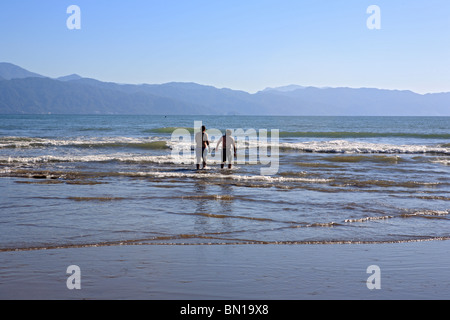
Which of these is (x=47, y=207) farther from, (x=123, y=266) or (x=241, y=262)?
(x=241, y=262)

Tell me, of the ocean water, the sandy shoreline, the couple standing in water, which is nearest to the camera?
the sandy shoreline

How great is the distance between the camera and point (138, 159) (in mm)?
23578

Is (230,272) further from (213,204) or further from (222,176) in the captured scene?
(222,176)

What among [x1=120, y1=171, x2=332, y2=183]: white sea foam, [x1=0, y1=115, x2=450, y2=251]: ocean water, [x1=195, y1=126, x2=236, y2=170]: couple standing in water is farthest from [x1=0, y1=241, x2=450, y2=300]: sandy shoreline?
[x1=195, y1=126, x2=236, y2=170]: couple standing in water

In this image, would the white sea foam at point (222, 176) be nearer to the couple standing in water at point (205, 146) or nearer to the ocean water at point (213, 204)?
the ocean water at point (213, 204)

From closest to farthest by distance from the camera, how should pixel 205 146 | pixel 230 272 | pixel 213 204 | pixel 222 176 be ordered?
pixel 230 272 → pixel 213 204 → pixel 222 176 → pixel 205 146

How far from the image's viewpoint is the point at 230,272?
20.6 feet

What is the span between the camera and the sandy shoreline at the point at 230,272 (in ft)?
18.1

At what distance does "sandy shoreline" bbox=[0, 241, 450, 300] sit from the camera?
553 cm

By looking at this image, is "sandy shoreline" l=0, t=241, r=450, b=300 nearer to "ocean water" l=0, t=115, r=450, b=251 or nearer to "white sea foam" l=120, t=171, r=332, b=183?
"ocean water" l=0, t=115, r=450, b=251

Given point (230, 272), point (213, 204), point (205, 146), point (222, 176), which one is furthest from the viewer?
point (205, 146)

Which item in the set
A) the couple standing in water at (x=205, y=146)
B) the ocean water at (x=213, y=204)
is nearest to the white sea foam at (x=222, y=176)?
the ocean water at (x=213, y=204)

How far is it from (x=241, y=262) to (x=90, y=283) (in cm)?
206

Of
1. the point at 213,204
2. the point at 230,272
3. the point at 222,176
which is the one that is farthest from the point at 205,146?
the point at 230,272
